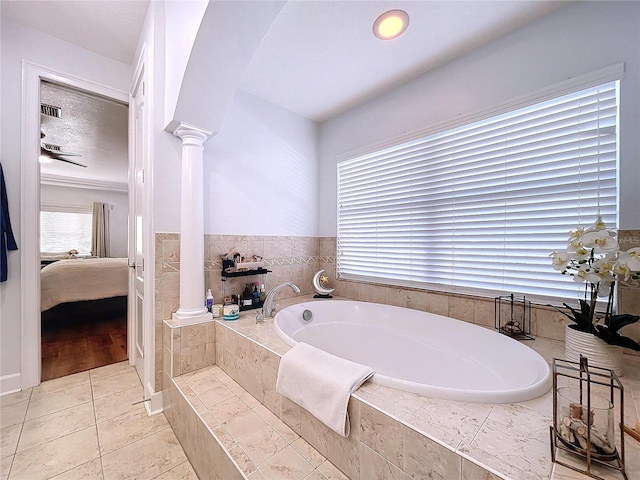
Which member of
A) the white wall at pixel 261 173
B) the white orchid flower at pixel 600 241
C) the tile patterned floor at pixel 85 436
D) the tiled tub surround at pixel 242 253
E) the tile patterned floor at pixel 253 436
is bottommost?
the tile patterned floor at pixel 85 436

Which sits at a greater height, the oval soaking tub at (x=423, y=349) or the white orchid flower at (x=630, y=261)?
the white orchid flower at (x=630, y=261)

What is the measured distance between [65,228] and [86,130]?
4016mm

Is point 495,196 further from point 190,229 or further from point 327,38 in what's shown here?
point 190,229

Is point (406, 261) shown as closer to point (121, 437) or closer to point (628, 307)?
point (628, 307)

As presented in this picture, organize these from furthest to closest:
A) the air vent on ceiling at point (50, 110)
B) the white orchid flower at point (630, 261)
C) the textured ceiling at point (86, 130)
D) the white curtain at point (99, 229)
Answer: the white curtain at point (99, 229), the air vent on ceiling at point (50, 110), the textured ceiling at point (86, 130), the white orchid flower at point (630, 261)

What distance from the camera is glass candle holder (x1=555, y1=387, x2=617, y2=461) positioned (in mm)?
626

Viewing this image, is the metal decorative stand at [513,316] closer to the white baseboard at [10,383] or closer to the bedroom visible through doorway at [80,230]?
the bedroom visible through doorway at [80,230]

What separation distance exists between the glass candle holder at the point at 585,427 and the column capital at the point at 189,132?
2142 millimetres

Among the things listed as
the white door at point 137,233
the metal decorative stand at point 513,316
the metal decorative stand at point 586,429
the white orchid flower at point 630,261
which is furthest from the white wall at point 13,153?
the white orchid flower at point 630,261

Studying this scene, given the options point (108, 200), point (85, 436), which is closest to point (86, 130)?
point (85, 436)

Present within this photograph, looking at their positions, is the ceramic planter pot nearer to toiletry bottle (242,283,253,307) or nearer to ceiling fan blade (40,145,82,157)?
toiletry bottle (242,283,253,307)

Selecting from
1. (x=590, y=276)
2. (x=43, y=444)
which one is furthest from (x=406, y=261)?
(x=43, y=444)

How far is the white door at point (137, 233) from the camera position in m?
1.94

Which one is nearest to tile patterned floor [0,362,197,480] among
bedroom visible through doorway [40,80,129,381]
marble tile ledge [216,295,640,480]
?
bedroom visible through doorway [40,80,129,381]
